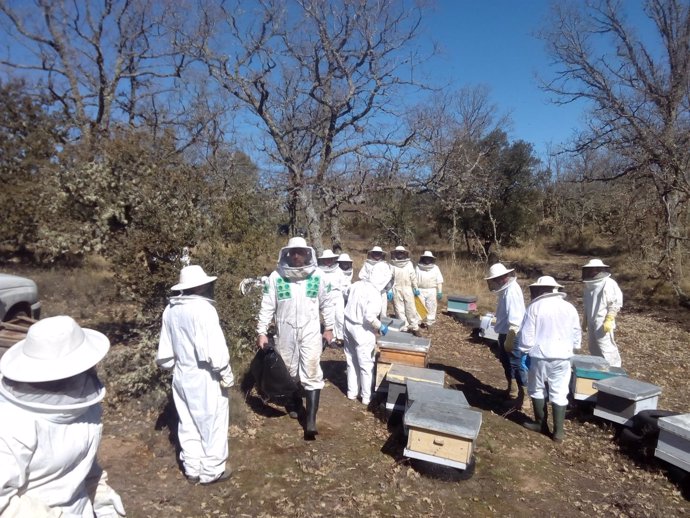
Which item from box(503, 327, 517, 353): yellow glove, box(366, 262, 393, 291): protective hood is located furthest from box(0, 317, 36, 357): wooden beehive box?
box(503, 327, 517, 353): yellow glove

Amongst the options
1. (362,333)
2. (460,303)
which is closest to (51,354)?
(362,333)

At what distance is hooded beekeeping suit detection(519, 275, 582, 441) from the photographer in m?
5.08

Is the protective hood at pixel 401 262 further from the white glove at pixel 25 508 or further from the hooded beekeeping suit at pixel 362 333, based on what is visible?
the white glove at pixel 25 508

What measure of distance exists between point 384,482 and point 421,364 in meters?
1.94

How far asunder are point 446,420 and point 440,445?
0.24 meters

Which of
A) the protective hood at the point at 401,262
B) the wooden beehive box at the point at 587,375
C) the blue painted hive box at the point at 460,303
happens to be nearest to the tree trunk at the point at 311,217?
the protective hood at the point at 401,262

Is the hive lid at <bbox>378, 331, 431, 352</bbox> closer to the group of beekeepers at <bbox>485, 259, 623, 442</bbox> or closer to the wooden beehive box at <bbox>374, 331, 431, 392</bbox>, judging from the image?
the wooden beehive box at <bbox>374, 331, 431, 392</bbox>

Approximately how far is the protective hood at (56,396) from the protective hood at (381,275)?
20.9 feet

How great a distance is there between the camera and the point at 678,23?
16.1 metres

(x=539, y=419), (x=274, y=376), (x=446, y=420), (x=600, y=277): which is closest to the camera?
(x=446, y=420)

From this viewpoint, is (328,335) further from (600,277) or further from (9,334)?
(600,277)

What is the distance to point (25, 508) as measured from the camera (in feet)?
5.66

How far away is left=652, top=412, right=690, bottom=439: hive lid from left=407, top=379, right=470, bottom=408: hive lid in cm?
173

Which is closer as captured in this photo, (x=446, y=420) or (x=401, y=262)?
(x=446, y=420)
